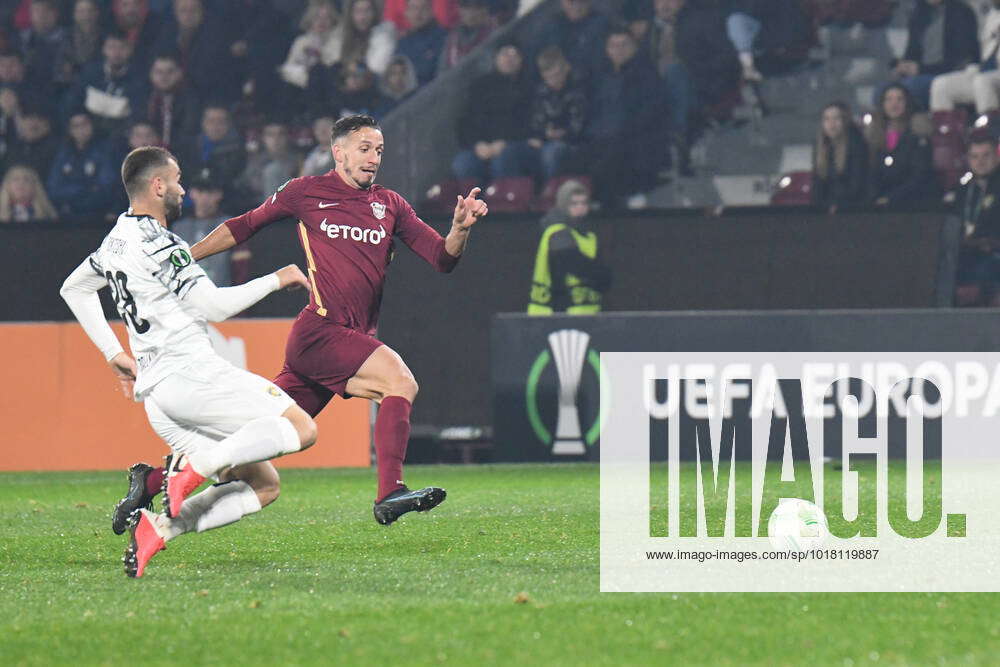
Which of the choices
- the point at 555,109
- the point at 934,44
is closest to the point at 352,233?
the point at 555,109

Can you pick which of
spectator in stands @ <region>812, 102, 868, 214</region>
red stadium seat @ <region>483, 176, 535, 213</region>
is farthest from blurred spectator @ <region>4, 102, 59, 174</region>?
spectator in stands @ <region>812, 102, 868, 214</region>

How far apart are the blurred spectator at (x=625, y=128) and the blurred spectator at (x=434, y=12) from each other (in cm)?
213

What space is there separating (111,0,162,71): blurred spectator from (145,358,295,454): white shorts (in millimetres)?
11184

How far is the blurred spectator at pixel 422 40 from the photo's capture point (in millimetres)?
16422

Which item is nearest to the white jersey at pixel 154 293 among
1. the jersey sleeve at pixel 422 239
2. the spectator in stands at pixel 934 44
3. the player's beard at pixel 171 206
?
the player's beard at pixel 171 206

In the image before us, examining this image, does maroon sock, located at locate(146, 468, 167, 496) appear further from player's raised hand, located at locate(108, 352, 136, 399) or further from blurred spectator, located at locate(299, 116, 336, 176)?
blurred spectator, located at locate(299, 116, 336, 176)

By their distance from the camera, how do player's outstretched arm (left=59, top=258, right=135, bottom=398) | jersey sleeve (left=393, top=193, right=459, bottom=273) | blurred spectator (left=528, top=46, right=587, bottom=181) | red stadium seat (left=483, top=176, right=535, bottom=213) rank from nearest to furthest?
player's outstretched arm (left=59, top=258, right=135, bottom=398), jersey sleeve (left=393, top=193, right=459, bottom=273), red stadium seat (left=483, top=176, right=535, bottom=213), blurred spectator (left=528, top=46, right=587, bottom=181)

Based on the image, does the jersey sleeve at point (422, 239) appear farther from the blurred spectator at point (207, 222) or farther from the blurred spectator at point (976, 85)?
the blurred spectator at point (976, 85)

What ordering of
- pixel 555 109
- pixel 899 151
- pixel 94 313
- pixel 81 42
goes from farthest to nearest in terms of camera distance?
pixel 81 42 < pixel 555 109 < pixel 899 151 < pixel 94 313

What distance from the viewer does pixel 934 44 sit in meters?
15.2

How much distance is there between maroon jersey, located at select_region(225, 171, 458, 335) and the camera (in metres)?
7.42

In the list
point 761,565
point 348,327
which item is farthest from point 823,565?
point 348,327

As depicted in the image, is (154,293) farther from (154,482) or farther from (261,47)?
(261,47)

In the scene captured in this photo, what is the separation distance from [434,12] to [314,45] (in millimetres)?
1329
